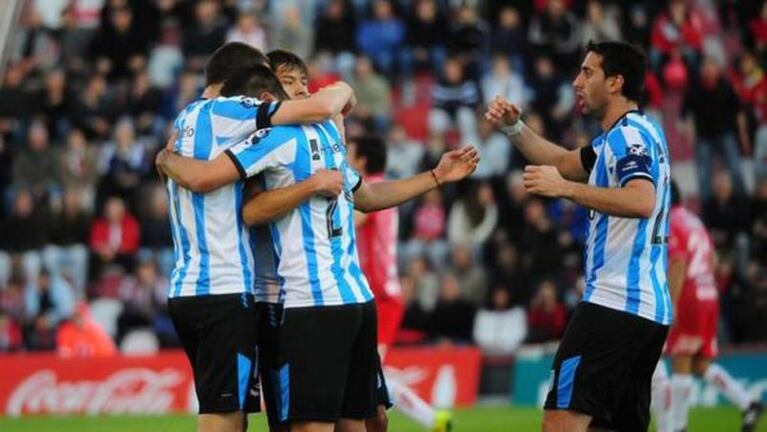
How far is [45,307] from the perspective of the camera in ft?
69.4

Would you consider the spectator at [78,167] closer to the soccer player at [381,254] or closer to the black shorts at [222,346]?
the soccer player at [381,254]

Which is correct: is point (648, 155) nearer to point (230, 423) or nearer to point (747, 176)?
point (230, 423)

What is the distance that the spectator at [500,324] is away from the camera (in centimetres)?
2139

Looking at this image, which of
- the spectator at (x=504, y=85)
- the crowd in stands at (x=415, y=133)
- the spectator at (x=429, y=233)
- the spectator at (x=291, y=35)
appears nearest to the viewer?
the crowd in stands at (x=415, y=133)

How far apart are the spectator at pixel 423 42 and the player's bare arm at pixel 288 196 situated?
49.4 ft

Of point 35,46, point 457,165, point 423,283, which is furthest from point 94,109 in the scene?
point 457,165

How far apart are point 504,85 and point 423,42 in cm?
146

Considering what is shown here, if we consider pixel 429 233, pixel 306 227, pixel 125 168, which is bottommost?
pixel 429 233

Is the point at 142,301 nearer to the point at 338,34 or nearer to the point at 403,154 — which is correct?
the point at 403,154

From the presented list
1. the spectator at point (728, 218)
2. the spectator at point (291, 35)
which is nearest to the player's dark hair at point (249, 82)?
the spectator at point (728, 218)

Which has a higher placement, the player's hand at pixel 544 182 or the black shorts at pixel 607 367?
the player's hand at pixel 544 182

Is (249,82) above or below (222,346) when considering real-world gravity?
above

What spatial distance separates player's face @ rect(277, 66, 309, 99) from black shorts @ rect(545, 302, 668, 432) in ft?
6.57

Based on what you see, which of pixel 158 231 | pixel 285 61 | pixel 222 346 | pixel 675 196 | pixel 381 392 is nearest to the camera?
pixel 222 346
